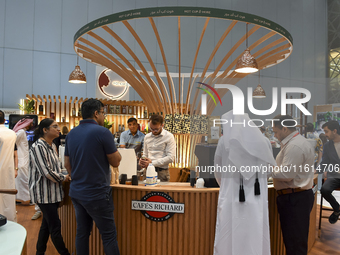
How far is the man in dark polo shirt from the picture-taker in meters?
2.38

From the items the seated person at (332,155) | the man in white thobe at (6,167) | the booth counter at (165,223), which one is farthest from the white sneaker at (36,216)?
the seated person at (332,155)

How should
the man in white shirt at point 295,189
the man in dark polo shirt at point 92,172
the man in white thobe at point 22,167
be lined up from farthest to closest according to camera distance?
the man in white thobe at point 22,167
the man in white shirt at point 295,189
the man in dark polo shirt at point 92,172

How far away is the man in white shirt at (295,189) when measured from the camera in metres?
2.70

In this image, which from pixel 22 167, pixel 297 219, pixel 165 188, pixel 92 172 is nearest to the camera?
pixel 92 172

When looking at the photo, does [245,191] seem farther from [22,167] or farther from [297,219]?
[22,167]

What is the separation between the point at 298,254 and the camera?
2.77 metres

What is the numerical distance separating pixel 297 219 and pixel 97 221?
185 cm

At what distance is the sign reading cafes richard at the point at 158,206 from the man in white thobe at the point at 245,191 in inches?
19.9

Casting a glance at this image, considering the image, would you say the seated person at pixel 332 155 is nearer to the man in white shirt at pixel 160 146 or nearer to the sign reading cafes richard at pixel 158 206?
the man in white shirt at pixel 160 146

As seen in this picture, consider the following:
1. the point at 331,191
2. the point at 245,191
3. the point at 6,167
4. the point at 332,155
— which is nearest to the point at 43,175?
the point at 6,167

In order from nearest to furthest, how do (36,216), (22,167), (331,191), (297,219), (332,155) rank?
(297,219) → (332,155) → (331,191) → (36,216) → (22,167)

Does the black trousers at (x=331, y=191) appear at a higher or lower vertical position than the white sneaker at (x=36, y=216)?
higher

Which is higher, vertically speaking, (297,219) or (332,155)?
(332,155)

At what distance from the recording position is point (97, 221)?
2447 millimetres
